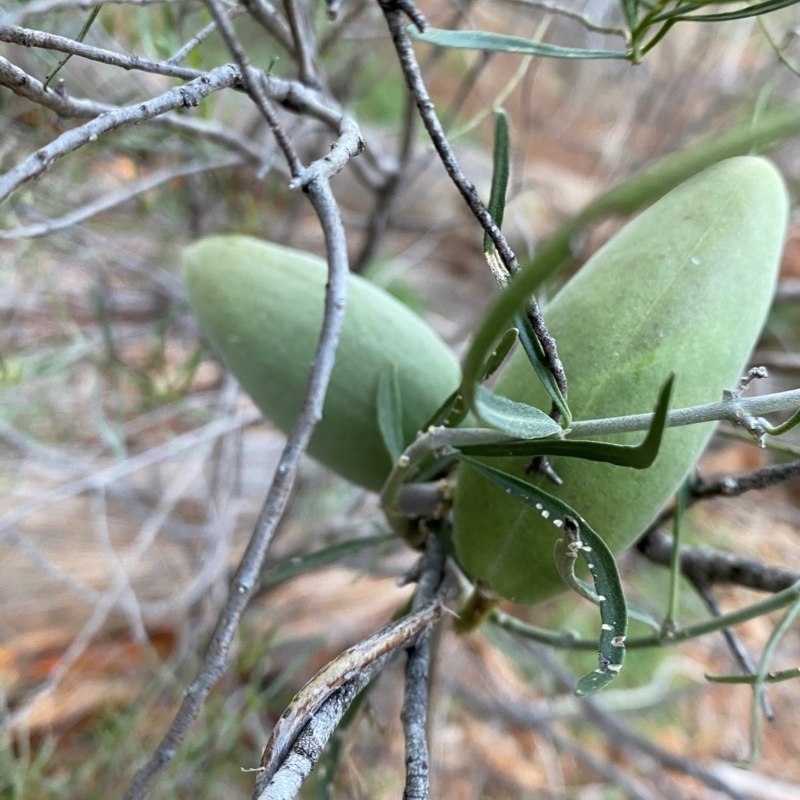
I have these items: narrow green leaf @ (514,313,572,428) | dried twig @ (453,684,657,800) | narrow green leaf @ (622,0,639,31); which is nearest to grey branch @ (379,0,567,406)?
narrow green leaf @ (514,313,572,428)

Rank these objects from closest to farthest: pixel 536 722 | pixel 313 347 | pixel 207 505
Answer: pixel 313 347 < pixel 536 722 < pixel 207 505

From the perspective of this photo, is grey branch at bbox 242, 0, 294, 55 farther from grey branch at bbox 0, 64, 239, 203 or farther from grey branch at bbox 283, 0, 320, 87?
grey branch at bbox 0, 64, 239, 203

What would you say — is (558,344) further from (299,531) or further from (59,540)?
(59,540)

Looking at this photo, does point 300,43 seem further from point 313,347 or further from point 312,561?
point 312,561

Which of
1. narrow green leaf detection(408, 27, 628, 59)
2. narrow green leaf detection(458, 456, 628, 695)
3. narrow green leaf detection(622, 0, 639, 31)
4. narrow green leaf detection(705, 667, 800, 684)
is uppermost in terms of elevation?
narrow green leaf detection(622, 0, 639, 31)

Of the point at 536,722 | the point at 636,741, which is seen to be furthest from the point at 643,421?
the point at 536,722

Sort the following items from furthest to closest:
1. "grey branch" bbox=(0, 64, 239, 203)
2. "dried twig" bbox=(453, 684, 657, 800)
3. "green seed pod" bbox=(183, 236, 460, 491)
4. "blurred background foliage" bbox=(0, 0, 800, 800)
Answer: "dried twig" bbox=(453, 684, 657, 800) < "blurred background foliage" bbox=(0, 0, 800, 800) < "green seed pod" bbox=(183, 236, 460, 491) < "grey branch" bbox=(0, 64, 239, 203)
